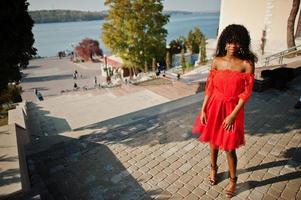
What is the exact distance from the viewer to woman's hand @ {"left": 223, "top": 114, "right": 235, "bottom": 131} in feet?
9.94

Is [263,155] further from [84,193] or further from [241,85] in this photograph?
[84,193]

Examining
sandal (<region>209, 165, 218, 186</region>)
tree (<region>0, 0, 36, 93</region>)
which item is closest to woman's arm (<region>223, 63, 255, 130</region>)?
sandal (<region>209, 165, 218, 186</region>)

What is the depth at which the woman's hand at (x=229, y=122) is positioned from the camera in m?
3.03

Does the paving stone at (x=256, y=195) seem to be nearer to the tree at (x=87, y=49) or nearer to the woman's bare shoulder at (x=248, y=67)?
the woman's bare shoulder at (x=248, y=67)

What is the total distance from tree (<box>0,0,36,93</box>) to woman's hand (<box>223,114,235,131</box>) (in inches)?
220

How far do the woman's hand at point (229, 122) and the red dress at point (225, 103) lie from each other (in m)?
0.05

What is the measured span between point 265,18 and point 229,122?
63.4 ft

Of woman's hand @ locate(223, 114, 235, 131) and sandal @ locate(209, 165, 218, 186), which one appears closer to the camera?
woman's hand @ locate(223, 114, 235, 131)

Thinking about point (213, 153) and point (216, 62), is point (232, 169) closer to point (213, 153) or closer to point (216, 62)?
point (213, 153)

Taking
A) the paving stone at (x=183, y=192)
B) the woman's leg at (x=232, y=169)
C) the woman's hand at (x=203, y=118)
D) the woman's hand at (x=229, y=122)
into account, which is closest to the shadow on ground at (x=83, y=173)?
the paving stone at (x=183, y=192)

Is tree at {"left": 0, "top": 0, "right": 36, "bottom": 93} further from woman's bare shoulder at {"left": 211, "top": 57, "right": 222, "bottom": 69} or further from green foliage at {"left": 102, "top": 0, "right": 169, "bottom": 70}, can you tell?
green foliage at {"left": 102, "top": 0, "right": 169, "bottom": 70}

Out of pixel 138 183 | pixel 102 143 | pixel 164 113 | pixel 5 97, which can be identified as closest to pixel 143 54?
pixel 5 97

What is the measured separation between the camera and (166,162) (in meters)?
4.56

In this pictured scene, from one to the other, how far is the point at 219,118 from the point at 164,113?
3748mm
